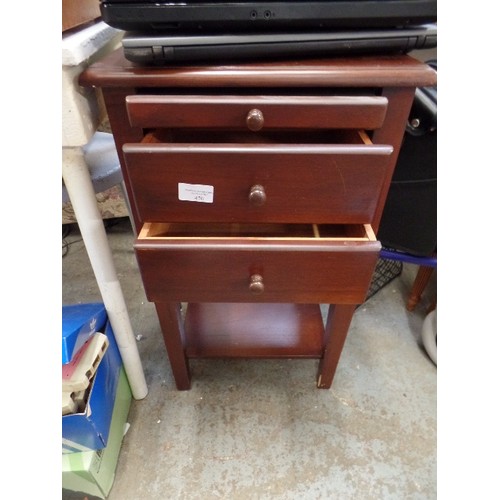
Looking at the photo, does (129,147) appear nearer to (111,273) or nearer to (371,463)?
(111,273)

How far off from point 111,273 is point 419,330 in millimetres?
810

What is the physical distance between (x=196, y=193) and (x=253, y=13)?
0.23 m

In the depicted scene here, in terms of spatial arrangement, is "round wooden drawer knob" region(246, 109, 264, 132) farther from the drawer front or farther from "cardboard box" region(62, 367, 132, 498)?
"cardboard box" region(62, 367, 132, 498)

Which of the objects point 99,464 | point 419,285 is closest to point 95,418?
point 99,464

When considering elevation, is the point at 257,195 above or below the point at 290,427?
above

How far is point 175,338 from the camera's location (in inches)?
27.4

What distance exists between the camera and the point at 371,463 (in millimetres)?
733

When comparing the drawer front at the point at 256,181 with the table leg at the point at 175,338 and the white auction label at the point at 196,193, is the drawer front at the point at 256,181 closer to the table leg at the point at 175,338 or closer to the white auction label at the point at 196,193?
the white auction label at the point at 196,193

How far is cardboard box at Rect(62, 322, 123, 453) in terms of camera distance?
59 cm

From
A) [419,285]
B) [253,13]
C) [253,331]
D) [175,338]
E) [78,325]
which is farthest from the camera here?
[419,285]

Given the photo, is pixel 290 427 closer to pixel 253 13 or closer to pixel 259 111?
pixel 259 111

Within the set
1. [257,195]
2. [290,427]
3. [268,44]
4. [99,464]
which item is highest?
[268,44]

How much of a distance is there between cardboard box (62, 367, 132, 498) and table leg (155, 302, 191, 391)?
124mm

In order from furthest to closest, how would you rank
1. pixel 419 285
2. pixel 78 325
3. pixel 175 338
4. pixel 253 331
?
1. pixel 419 285
2. pixel 253 331
3. pixel 175 338
4. pixel 78 325
